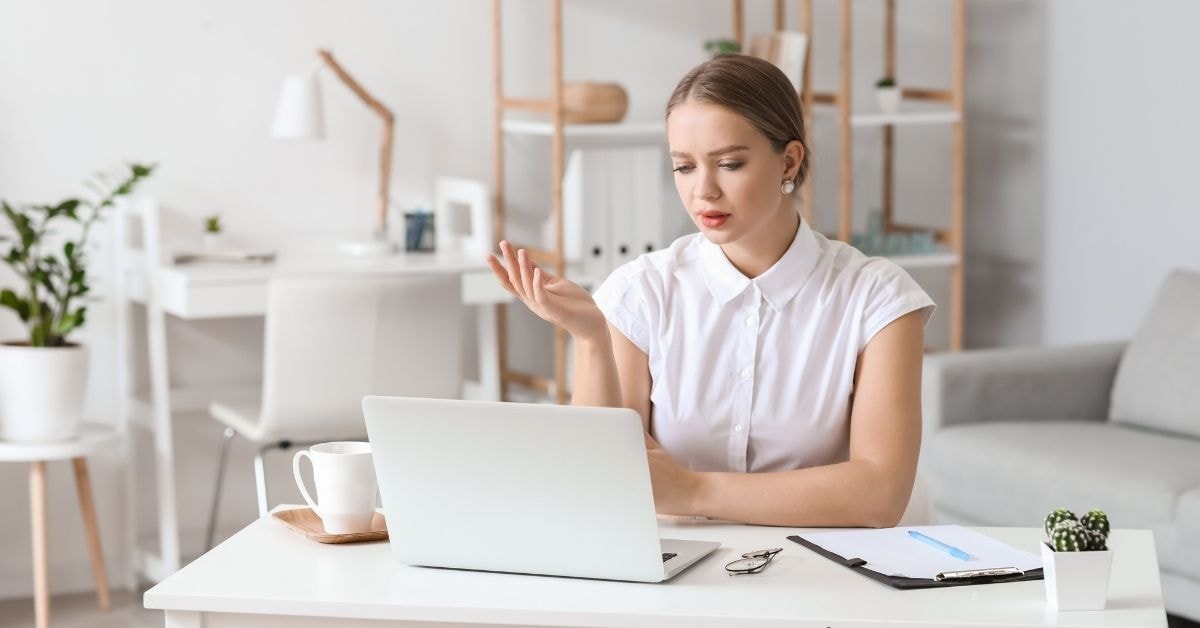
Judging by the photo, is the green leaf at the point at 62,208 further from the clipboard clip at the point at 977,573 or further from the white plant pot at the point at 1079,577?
the white plant pot at the point at 1079,577

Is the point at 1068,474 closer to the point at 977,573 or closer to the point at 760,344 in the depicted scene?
the point at 760,344

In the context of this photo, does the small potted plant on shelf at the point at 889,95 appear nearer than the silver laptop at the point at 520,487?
No

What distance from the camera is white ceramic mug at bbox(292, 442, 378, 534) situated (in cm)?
156

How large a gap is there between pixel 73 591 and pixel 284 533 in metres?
2.30

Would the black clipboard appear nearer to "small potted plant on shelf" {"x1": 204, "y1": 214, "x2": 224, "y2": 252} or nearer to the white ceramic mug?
the white ceramic mug

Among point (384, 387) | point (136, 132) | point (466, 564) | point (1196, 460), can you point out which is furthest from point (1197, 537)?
point (136, 132)

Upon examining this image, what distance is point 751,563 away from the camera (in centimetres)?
144

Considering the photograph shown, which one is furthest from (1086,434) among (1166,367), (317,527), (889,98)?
(317,527)

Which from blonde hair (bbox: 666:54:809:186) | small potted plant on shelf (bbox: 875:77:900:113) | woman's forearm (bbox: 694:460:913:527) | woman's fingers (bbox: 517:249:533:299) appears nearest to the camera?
woman's fingers (bbox: 517:249:533:299)

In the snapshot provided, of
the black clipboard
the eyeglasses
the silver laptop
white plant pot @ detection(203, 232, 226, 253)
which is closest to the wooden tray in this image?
the silver laptop

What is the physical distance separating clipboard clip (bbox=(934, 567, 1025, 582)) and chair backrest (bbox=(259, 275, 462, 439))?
1.92 meters

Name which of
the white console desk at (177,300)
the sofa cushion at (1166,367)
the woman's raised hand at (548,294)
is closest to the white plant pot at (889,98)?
the sofa cushion at (1166,367)

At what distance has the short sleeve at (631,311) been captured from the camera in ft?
6.30

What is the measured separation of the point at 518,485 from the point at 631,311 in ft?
1.87
